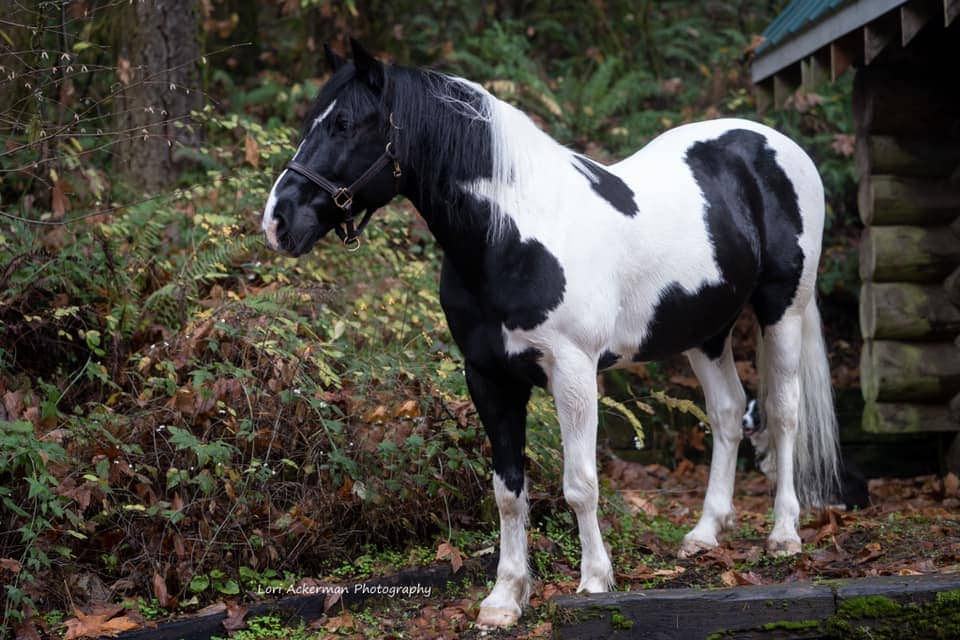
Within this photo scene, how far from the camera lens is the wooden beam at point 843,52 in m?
6.03

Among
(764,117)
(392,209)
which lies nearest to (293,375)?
(392,209)

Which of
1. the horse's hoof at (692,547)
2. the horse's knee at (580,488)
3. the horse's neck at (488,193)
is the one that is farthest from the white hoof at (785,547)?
the horse's neck at (488,193)

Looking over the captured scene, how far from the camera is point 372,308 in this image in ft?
Result: 19.2

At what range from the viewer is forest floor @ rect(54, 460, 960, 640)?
160 inches

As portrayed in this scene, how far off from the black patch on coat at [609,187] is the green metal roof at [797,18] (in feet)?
8.17

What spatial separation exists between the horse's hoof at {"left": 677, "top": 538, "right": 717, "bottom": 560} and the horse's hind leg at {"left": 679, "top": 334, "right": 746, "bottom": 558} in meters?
0.08

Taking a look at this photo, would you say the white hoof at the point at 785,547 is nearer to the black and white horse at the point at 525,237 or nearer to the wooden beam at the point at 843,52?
the black and white horse at the point at 525,237

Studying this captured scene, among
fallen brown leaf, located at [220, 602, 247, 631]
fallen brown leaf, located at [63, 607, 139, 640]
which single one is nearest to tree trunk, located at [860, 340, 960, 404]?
fallen brown leaf, located at [220, 602, 247, 631]

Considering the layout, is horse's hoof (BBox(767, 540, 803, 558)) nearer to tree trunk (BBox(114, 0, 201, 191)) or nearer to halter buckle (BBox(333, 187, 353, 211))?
halter buckle (BBox(333, 187, 353, 211))

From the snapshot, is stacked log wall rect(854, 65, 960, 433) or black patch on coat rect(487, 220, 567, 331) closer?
black patch on coat rect(487, 220, 567, 331)

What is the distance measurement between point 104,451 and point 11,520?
0.49 metres

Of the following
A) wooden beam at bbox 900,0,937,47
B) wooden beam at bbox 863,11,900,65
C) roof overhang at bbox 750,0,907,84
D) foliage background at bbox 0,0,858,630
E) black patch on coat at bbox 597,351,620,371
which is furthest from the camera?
wooden beam at bbox 863,11,900,65

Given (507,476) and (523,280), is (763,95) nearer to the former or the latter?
(523,280)

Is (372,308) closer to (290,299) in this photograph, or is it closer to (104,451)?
(290,299)
